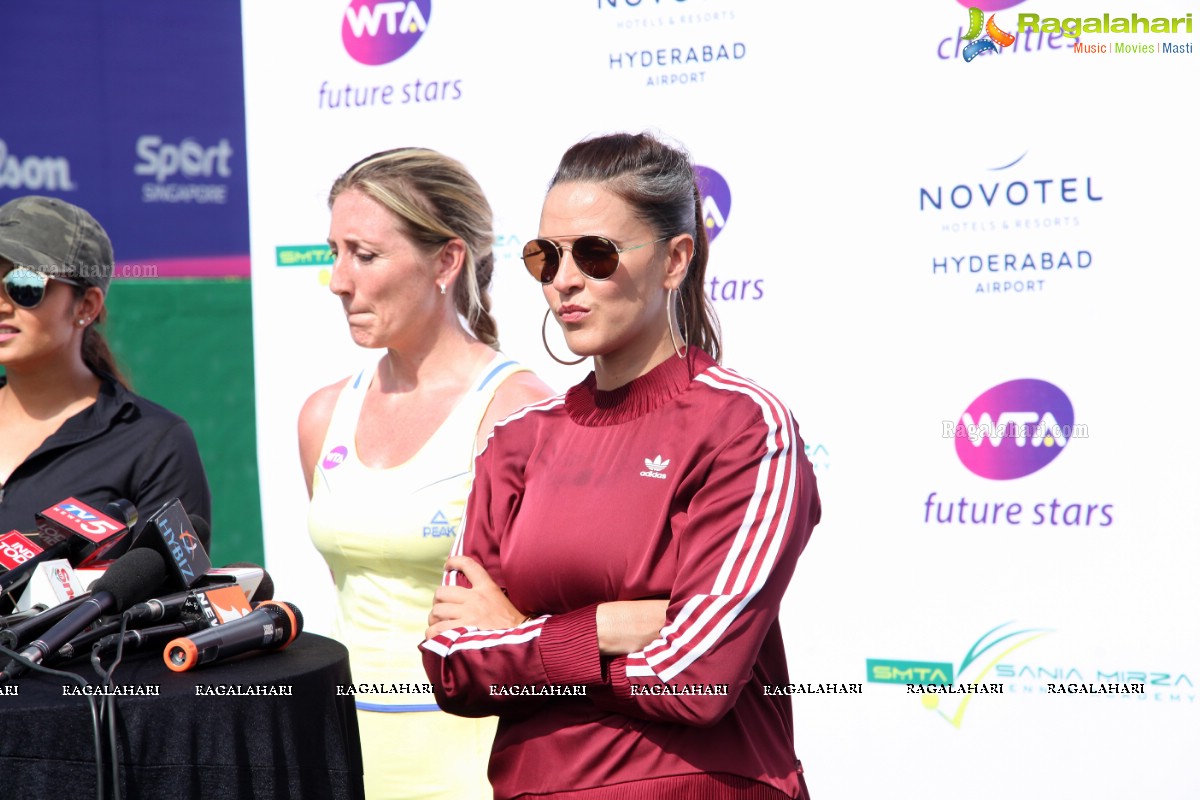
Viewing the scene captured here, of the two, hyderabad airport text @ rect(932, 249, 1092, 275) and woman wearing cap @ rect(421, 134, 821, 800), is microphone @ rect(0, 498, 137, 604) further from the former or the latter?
hyderabad airport text @ rect(932, 249, 1092, 275)

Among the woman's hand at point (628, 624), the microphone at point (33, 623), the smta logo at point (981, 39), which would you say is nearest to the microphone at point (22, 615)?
the microphone at point (33, 623)

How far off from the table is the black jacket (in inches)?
35.0

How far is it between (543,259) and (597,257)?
0.11 meters

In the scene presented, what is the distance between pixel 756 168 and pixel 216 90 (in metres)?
5.17

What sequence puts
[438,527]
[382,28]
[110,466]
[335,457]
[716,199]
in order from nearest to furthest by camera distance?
[438,527] < [110,466] < [335,457] < [716,199] < [382,28]

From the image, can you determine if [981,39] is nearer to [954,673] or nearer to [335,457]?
[954,673]

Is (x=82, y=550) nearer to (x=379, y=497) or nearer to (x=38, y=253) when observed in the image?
(x=379, y=497)

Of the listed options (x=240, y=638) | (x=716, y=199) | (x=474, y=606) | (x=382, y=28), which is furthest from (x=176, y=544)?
(x=382, y=28)

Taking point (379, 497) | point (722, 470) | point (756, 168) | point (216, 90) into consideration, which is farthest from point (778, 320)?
point (216, 90)

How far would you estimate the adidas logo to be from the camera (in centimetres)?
190

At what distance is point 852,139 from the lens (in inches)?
140

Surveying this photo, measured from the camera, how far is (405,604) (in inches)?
105

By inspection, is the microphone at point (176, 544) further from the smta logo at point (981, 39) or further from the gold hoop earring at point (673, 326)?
the smta logo at point (981, 39)

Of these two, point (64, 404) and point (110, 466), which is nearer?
point (110, 466)
